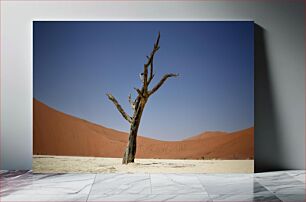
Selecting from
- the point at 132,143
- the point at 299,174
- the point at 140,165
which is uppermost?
the point at 132,143

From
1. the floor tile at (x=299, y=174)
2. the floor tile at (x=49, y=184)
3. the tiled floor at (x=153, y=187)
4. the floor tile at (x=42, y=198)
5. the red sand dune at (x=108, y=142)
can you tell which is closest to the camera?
the floor tile at (x=42, y=198)

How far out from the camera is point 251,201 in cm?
417

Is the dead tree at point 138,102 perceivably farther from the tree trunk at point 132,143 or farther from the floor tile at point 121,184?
the floor tile at point 121,184

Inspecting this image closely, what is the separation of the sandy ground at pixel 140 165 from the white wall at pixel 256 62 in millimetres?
203

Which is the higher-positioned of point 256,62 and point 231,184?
point 256,62

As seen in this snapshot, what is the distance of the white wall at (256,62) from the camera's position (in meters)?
5.59

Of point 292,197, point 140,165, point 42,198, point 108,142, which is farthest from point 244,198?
point 108,142

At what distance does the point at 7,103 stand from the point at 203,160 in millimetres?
2276

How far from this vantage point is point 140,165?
5520 millimetres

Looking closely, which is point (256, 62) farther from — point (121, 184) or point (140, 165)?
point (121, 184)

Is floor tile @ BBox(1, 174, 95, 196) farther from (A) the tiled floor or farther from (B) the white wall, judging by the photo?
(B) the white wall

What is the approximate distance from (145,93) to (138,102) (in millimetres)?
126

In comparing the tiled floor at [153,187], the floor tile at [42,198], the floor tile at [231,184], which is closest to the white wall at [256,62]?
the tiled floor at [153,187]

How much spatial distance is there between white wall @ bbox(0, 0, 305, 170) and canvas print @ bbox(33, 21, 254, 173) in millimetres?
127
